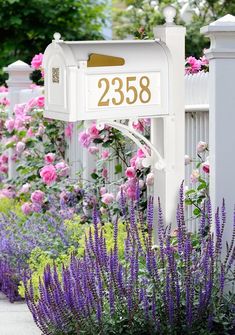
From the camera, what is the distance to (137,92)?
558cm

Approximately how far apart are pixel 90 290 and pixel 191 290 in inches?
17.8

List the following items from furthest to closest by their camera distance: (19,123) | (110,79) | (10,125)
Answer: (10,125) < (19,123) < (110,79)

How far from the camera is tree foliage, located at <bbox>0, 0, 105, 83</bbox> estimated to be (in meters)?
16.7

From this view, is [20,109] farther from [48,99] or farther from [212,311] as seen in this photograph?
[212,311]

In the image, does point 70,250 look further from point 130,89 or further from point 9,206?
Result: point 9,206

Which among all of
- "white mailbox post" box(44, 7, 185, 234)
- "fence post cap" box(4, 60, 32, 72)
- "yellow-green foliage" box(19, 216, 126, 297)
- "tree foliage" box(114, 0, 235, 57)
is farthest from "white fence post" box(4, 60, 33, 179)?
"tree foliage" box(114, 0, 235, 57)

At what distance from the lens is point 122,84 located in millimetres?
5516

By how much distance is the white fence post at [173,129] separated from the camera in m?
5.70

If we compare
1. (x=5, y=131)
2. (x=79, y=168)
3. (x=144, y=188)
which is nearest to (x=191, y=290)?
(x=144, y=188)

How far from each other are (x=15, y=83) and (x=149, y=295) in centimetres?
625

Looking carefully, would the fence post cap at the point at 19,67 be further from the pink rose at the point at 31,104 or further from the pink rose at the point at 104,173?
the pink rose at the point at 104,173

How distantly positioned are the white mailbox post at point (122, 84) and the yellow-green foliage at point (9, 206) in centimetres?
328

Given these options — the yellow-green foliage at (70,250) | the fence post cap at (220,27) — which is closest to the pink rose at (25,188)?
the yellow-green foliage at (70,250)

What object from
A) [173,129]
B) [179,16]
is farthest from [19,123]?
[179,16]
